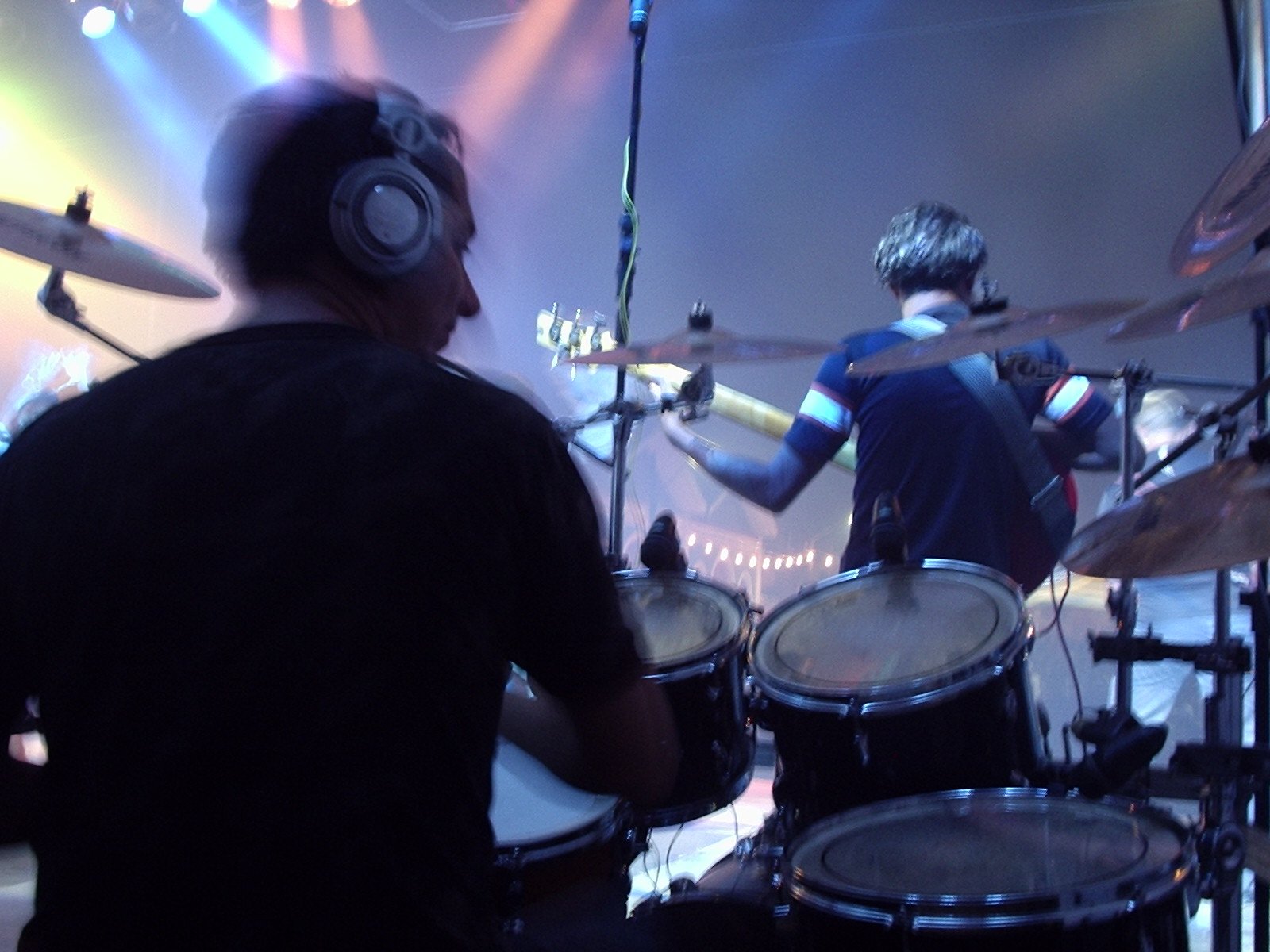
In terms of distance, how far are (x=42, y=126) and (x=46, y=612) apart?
25.4 feet

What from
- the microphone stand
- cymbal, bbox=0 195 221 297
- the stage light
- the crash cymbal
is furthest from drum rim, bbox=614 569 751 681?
the stage light

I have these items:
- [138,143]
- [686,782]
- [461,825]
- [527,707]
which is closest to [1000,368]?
[686,782]

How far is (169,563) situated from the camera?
29.4 inches

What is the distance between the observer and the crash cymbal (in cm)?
148

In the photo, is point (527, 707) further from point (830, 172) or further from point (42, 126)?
point (42, 126)

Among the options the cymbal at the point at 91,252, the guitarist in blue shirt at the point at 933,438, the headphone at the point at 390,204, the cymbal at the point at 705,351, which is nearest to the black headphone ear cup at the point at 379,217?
the headphone at the point at 390,204

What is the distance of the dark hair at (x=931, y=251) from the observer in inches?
100

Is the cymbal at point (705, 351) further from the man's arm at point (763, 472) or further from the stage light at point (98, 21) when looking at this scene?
the stage light at point (98, 21)

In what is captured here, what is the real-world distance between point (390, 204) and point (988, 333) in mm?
1468

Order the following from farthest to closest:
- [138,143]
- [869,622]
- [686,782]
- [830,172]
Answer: [138,143], [830,172], [686,782], [869,622]

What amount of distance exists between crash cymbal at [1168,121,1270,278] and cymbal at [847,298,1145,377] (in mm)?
225

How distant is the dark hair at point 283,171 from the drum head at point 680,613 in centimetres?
127

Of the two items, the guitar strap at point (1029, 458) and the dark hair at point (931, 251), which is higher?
the dark hair at point (931, 251)

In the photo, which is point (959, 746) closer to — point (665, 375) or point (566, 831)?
point (566, 831)
